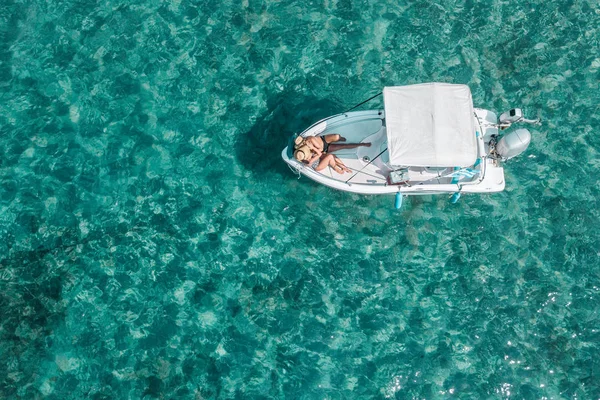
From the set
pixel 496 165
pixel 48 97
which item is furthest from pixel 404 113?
pixel 48 97

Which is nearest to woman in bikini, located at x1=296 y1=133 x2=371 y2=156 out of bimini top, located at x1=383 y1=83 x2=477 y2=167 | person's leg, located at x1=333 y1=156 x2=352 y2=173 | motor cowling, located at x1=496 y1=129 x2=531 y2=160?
person's leg, located at x1=333 y1=156 x2=352 y2=173

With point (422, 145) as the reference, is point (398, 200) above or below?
below

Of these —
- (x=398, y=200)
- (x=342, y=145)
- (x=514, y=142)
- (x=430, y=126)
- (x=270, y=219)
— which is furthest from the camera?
(x=270, y=219)

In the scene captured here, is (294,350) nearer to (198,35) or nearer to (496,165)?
(496,165)

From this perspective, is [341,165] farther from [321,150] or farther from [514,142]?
[514,142]

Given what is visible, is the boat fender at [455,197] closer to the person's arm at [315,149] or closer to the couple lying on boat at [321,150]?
the couple lying on boat at [321,150]

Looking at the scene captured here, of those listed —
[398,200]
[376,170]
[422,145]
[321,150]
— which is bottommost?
[398,200]

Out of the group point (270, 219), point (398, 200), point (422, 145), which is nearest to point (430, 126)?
point (422, 145)

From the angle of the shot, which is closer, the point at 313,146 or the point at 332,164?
Answer: the point at 313,146
